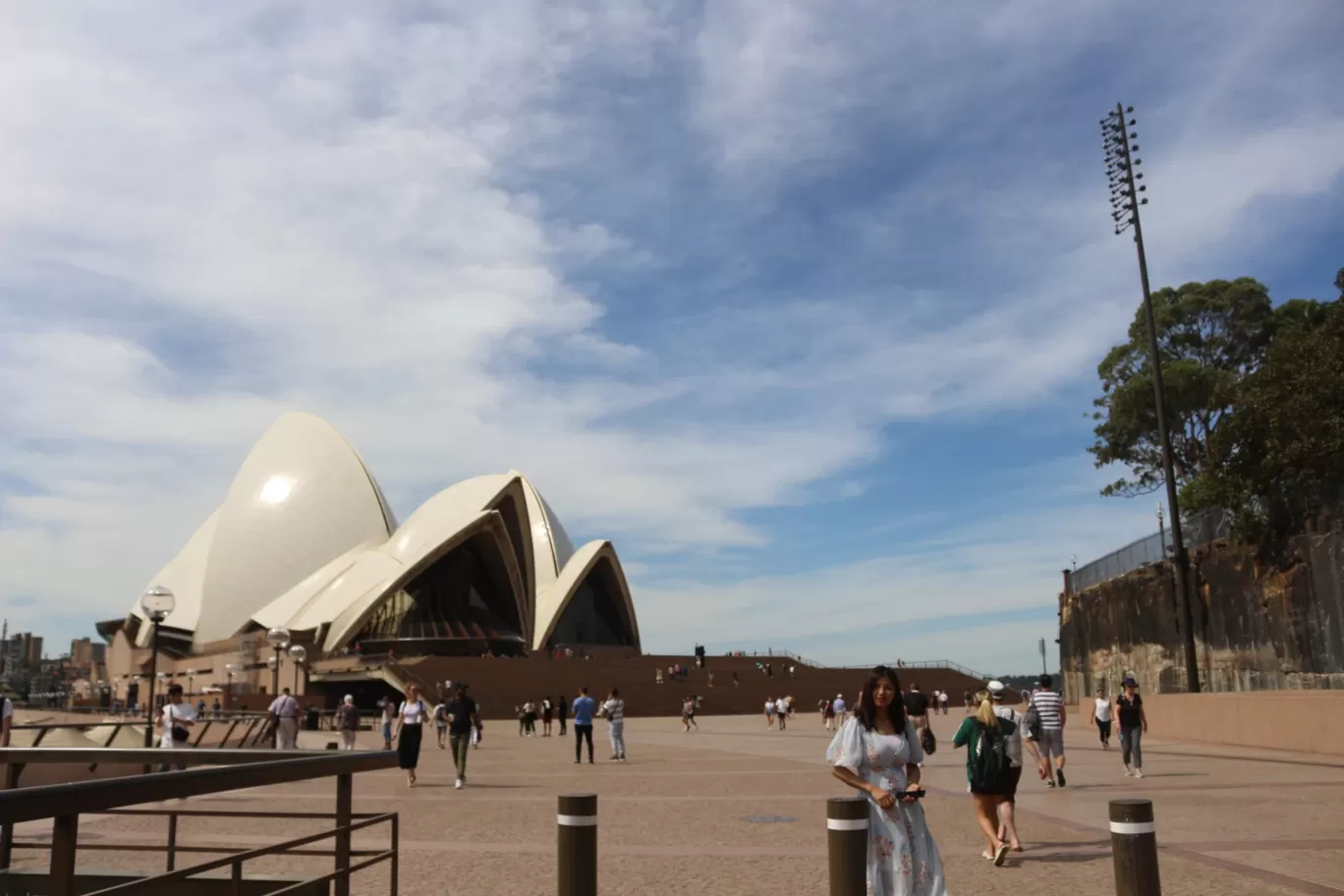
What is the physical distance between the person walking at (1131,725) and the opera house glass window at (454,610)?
39.4 metres

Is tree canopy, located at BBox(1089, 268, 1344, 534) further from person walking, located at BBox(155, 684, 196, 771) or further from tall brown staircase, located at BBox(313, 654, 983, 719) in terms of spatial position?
person walking, located at BBox(155, 684, 196, 771)

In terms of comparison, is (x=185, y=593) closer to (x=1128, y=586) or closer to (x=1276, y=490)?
(x=1128, y=586)

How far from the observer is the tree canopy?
20.0m

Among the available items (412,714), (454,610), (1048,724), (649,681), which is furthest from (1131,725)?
(454,610)

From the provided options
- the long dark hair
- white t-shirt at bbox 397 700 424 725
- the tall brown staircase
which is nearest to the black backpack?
the long dark hair

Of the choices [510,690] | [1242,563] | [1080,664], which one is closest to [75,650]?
[510,690]

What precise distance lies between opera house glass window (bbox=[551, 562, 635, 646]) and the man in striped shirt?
45.9 meters

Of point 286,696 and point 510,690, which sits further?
point 510,690

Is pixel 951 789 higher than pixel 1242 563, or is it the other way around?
pixel 1242 563

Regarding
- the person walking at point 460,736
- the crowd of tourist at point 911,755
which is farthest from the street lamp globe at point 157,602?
the person walking at point 460,736

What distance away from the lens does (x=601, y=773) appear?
14305 mm

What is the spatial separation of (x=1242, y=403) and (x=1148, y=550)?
6.63 metres

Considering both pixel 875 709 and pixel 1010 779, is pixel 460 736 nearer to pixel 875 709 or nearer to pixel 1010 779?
pixel 1010 779

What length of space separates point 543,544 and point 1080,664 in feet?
110
